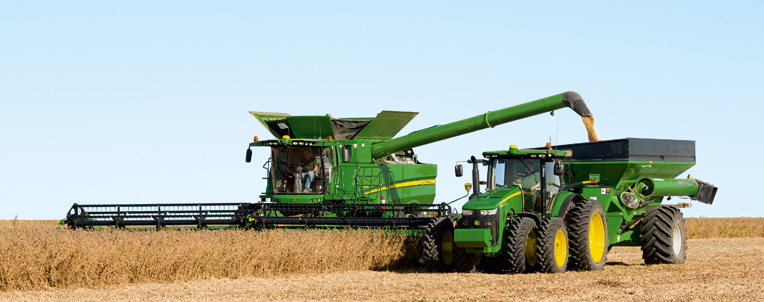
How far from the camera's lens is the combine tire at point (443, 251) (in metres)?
11.7

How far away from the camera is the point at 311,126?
17703 mm

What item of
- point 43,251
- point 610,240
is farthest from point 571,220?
point 43,251

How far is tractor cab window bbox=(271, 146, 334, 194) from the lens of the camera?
16.7 meters

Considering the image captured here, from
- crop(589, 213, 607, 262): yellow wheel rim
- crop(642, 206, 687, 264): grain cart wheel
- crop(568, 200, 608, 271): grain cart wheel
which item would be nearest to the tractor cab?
crop(568, 200, 608, 271): grain cart wheel

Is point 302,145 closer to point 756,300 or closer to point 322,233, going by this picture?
point 322,233

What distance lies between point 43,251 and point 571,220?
7.05 metres

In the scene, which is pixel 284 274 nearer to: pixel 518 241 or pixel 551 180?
pixel 518 241

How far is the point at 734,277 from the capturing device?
11156 millimetres

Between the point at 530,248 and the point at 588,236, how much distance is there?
0.95 metres

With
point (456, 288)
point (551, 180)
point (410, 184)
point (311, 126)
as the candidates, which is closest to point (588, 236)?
point (551, 180)

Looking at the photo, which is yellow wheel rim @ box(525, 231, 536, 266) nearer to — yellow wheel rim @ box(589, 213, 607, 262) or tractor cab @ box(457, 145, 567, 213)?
tractor cab @ box(457, 145, 567, 213)

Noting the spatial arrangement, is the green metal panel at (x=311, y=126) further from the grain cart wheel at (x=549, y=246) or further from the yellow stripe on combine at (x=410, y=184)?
the grain cart wheel at (x=549, y=246)

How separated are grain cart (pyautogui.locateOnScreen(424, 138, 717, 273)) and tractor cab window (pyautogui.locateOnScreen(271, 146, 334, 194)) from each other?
16.6ft

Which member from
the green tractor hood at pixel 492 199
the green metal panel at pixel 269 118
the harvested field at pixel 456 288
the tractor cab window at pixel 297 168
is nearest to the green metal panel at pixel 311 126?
the green metal panel at pixel 269 118
